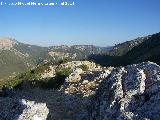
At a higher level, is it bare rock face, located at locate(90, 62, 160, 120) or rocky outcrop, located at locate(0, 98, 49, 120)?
bare rock face, located at locate(90, 62, 160, 120)

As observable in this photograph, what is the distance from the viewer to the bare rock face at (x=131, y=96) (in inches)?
833

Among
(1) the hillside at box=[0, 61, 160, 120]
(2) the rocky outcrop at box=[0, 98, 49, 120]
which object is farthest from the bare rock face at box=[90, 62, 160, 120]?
(2) the rocky outcrop at box=[0, 98, 49, 120]

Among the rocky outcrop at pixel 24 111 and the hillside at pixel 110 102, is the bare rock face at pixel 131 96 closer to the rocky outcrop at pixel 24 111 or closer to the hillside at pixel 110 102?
the hillside at pixel 110 102

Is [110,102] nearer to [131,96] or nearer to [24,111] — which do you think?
[131,96]

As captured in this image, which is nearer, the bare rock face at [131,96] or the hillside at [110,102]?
the bare rock face at [131,96]

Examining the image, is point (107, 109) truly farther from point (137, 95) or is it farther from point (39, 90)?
point (39, 90)

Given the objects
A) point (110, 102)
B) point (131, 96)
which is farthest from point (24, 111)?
point (131, 96)

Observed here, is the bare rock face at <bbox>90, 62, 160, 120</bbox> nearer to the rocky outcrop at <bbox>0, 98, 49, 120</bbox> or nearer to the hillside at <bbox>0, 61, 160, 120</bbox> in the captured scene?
the hillside at <bbox>0, 61, 160, 120</bbox>

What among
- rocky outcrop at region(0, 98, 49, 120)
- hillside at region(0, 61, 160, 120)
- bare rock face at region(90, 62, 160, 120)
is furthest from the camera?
rocky outcrop at region(0, 98, 49, 120)

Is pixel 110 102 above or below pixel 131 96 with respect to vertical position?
below

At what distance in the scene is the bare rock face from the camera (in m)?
21.2

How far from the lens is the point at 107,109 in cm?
2316

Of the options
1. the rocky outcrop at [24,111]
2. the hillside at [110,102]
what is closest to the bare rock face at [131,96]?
the hillside at [110,102]

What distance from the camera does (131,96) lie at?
2316cm
